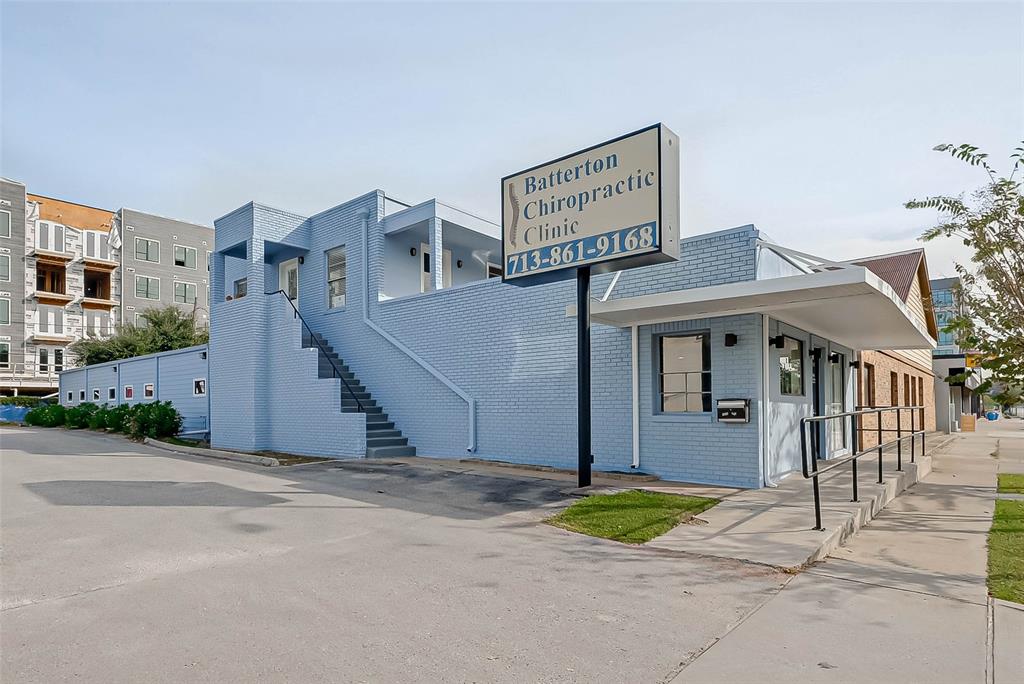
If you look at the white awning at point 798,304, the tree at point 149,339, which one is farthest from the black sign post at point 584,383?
the tree at point 149,339

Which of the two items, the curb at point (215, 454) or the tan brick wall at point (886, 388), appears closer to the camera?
the curb at point (215, 454)

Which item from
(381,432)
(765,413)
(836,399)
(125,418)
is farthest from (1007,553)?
(125,418)

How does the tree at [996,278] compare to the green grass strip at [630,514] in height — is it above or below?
above

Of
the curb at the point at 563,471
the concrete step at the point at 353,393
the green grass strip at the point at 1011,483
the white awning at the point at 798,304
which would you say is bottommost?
the green grass strip at the point at 1011,483

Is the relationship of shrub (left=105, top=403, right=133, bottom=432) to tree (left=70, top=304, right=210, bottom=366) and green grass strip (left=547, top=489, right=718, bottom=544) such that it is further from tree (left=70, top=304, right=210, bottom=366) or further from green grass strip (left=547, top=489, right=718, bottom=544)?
green grass strip (left=547, top=489, right=718, bottom=544)

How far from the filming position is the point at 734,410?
955 cm

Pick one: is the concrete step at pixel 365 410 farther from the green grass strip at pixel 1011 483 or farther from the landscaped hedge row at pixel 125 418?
the green grass strip at pixel 1011 483

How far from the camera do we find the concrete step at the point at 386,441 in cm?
1384

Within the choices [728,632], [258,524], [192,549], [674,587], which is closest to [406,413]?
[258,524]

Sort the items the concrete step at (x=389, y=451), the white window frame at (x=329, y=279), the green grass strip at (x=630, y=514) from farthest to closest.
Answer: the white window frame at (x=329, y=279) < the concrete step at (x=389, y=451) < the green grass strip at (x=630, y=514)

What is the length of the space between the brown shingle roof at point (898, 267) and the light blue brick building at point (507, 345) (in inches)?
184

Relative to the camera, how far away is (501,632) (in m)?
4.20

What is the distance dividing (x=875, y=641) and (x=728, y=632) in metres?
0.85

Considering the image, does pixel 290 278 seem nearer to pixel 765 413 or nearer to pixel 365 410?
pixel 365 410
